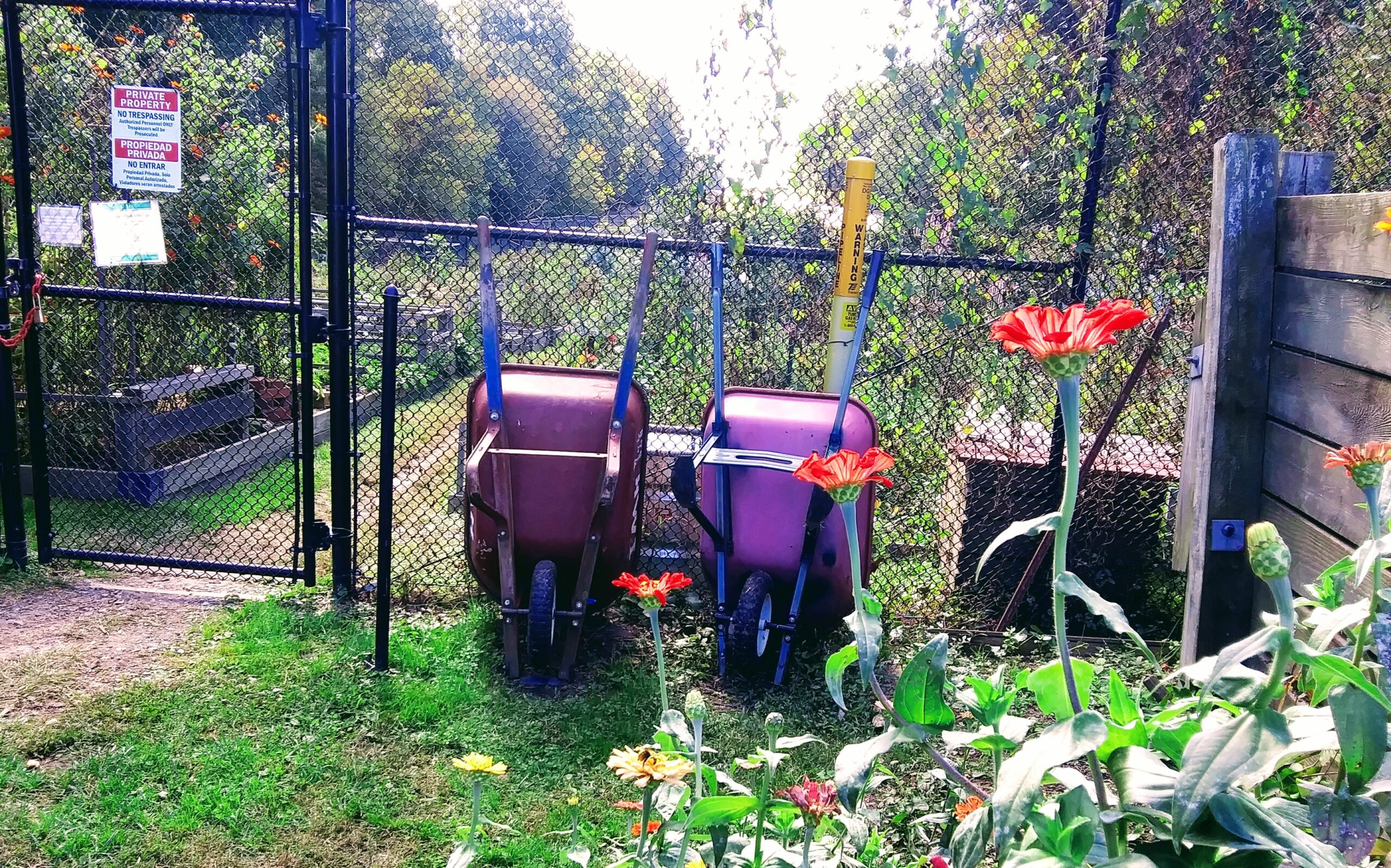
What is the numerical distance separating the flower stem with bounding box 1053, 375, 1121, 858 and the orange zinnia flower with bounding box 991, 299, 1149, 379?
0.02 metres

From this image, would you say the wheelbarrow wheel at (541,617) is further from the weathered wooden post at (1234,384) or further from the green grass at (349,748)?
the weathered wooden post at (1234,384)

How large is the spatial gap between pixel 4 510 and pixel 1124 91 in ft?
15.9

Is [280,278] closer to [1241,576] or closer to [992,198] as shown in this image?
[992,198]

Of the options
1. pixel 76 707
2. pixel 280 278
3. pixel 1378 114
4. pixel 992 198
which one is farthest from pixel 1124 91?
pixel 280 278

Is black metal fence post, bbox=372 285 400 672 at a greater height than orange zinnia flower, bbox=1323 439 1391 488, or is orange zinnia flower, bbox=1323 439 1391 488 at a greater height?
orange zinnia flower, bbox=1323 439 1391 488

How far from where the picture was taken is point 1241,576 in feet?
7.66

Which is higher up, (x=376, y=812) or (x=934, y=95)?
(x=934, y=95)

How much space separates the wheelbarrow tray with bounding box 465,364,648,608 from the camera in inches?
139

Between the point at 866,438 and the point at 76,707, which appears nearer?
the point at 76,707

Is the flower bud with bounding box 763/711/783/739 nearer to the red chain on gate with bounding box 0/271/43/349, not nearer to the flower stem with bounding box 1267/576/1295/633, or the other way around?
the flower stem with bounding box 1267/576/1295/633

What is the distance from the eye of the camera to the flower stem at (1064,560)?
1.03m

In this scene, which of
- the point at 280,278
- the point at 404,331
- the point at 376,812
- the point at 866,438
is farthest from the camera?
the point at 404,331

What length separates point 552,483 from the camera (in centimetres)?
355

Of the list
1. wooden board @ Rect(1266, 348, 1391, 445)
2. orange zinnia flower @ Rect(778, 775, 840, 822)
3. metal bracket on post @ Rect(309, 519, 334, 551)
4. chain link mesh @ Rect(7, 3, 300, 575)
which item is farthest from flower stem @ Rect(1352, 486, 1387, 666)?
chain link mesh @ Rect(7, 3, 300, 575)
